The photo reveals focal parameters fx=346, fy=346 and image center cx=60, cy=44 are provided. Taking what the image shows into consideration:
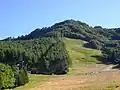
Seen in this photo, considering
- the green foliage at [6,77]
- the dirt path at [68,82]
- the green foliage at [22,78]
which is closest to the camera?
the dirt path at [68,82]

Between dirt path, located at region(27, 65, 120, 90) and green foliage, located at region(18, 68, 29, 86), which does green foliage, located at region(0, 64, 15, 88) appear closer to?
green foliage, located at region(18, 68, 29, 86)

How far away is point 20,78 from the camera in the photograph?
113m

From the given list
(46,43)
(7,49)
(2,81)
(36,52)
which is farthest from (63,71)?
(2,81)

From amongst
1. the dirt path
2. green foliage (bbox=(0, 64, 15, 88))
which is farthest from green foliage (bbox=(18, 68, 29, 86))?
the dirt path

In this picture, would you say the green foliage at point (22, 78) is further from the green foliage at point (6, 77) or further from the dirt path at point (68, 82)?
the dirt path at point (68, 82)

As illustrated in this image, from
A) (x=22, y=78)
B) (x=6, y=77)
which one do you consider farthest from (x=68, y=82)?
(x=6, y=77)

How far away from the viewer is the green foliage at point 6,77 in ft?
337

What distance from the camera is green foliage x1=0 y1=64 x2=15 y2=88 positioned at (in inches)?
4041

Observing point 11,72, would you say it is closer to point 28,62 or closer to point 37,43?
point 28,62

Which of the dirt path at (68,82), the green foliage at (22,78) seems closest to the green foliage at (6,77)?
the green foliage at (22,78)

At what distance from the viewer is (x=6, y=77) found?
105 m

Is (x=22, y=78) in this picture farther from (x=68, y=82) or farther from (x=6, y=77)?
(x=68, y=82)

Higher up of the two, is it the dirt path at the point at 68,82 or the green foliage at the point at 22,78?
the green foliage at the point at 22,78

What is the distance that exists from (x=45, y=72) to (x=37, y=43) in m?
41.6
